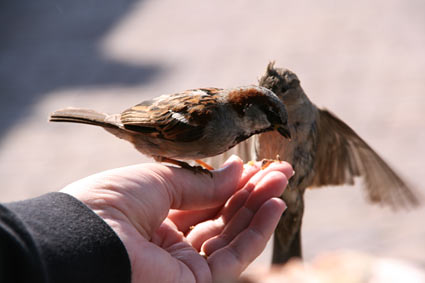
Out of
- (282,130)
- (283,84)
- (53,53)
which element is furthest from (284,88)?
(53,53)

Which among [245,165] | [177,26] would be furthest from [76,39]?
A: [245,165]

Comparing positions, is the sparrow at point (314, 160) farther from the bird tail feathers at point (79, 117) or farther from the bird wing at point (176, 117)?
the bird tail feathers at point (79, 117)

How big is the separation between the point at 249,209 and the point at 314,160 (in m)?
0.34

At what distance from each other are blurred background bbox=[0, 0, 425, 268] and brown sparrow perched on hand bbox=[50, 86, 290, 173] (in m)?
1.54

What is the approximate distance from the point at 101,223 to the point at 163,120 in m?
0.45

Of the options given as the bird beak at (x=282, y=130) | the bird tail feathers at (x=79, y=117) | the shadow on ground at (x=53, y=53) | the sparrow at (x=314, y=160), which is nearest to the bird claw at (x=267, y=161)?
the sparrow at (x=314, y=160)

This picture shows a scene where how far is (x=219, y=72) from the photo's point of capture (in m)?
5.08

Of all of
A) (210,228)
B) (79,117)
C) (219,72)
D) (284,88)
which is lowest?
(210,228)

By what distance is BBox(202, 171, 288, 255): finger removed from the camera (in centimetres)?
193

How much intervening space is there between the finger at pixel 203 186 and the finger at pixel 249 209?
3.1 inches

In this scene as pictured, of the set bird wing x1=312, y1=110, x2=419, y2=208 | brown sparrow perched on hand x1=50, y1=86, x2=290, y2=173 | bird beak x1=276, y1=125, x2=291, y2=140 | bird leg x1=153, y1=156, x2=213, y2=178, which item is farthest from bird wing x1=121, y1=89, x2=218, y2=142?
bird wing x1=312, y1=110, x2=419, y2=208

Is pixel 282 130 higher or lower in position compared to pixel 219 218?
higher

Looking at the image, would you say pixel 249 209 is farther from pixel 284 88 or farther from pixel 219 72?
pixel 219 72

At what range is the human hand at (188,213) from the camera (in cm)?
167
